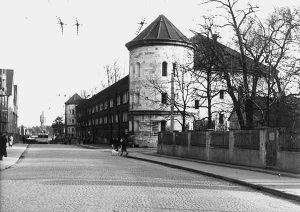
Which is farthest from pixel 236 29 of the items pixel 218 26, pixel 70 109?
pixel 70 109

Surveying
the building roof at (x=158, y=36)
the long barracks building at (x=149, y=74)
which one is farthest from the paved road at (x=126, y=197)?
the building roof at (x=158, y=36)

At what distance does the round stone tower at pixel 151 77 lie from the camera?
59656 mm

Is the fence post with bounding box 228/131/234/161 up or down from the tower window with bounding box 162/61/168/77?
down

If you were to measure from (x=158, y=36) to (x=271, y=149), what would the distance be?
136 feet

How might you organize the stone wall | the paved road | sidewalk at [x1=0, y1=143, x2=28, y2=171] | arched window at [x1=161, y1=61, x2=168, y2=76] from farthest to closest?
arched window at [x1=161, y1=61, x2=168, y2=76] → sidewalk at [x1=0, y1=143, x2=28, y2=171] → the stone wall → the paved road

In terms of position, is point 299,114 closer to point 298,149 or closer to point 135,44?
point 298,149

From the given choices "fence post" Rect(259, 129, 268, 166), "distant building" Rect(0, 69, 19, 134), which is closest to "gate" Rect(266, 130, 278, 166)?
"fence post" Rect(259, 129, 268, 166)

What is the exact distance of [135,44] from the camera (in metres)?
61.5

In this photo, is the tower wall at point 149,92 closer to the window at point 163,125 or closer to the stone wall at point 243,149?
the window at point 163,125

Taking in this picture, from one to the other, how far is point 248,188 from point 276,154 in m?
6.19

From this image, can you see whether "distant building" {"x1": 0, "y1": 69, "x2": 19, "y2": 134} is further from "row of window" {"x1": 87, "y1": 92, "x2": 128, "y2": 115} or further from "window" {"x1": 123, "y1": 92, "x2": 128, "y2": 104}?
"window" {"x1": 123, "y1": 92, "x2": 128, "y2": 104}

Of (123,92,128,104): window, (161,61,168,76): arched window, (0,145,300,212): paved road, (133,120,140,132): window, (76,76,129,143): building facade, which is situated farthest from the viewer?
(76,76,129,143): building facade

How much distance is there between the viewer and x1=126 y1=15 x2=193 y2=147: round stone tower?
59.7 metres

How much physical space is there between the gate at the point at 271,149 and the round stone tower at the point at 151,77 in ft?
126
